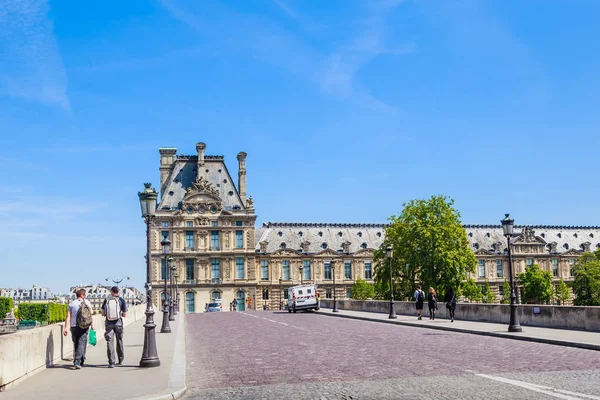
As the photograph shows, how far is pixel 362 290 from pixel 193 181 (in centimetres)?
3122

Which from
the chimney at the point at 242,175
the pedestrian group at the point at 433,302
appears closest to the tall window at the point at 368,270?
the chimney at the point at 242,175

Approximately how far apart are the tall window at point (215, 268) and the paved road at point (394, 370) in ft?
260

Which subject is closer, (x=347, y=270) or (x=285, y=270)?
(x=285, y=270)

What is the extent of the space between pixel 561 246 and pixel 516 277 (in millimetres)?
17622

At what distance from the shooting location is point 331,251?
11169cm

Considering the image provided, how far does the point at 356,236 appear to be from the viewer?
116312 mm

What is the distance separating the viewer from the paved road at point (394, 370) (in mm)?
11680

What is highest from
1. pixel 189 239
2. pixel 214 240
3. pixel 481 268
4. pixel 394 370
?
pixel 189 239

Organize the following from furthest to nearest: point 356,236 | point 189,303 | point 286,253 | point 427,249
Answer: point 356,236
point 286,253
point 189,303
point 427,249

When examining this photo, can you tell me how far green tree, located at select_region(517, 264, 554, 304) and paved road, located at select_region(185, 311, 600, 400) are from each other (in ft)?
300

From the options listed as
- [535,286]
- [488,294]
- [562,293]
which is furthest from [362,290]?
[562,293]

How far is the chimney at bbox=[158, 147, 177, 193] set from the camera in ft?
353

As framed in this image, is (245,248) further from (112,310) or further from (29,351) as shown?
(29,351)

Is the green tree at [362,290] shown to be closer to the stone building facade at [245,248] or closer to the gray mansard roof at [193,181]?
the stone building facade at [245,248]
